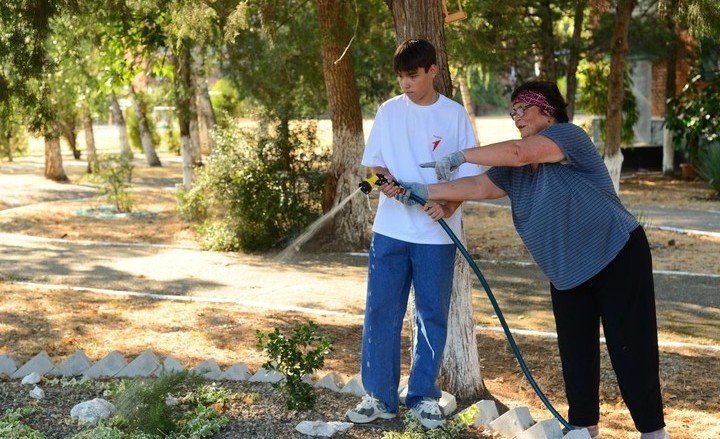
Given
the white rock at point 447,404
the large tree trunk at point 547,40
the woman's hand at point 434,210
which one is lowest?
the white rock at point 447,404

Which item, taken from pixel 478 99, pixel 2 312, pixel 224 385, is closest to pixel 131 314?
pixel 2 312

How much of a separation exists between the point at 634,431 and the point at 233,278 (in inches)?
222

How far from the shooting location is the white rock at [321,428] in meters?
4.39

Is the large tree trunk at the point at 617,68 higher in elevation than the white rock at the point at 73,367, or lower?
higher

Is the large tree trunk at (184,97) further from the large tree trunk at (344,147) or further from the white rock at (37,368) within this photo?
the white rock at (37,368)

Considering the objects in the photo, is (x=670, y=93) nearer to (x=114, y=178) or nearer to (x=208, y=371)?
(x=114, y=178)

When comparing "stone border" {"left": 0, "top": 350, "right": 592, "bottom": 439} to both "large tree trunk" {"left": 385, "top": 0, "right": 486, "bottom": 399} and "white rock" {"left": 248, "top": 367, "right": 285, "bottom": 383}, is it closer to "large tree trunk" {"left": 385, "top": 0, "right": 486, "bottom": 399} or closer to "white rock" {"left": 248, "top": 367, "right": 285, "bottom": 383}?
"white rock" {"left": 248, "top": 367, "right": 285, "bottom": 383}

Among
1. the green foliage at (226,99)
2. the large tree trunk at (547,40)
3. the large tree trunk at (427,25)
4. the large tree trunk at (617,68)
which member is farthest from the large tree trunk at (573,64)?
the large tree trunk at (427,25)

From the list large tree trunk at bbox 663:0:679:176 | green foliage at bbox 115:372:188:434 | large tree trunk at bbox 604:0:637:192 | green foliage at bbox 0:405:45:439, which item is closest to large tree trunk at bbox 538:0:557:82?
large tree trunk at bbox 663:0:679:176

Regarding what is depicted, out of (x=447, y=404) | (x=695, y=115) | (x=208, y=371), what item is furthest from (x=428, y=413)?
(x=695, y=115)

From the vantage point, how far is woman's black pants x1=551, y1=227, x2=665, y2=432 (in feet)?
13.7

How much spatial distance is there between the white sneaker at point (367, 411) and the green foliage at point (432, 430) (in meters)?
0.12

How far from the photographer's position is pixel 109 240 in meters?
13.9

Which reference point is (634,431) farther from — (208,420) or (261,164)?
(261,164)
